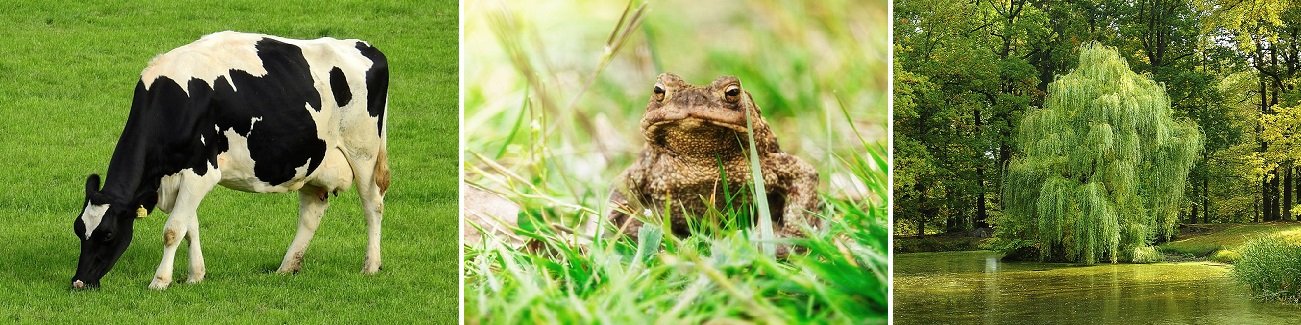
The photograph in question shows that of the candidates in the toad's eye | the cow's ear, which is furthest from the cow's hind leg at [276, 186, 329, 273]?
the toad's eye

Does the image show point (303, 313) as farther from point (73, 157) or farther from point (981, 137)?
point (981, 137)

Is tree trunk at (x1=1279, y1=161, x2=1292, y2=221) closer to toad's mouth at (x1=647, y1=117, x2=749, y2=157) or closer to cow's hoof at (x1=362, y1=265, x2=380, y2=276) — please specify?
cow's hoof at (x1=362, y1=265, x2=380, y2=276)

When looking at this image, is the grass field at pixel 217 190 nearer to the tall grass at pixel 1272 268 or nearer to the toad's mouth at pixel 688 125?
the toad's mouth at pixel 688 125

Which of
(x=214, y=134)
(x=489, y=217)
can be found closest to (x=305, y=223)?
(x=214, y=134)

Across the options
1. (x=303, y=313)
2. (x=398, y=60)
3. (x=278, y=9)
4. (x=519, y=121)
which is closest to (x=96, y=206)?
(x=303, y=313)

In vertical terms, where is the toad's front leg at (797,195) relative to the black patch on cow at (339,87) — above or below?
below

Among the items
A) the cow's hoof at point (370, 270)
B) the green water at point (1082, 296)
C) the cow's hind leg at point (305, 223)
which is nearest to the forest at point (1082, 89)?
the green water at point (1082, 296)
